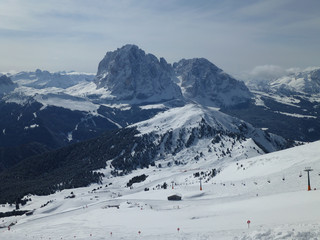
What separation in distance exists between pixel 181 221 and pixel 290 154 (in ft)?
214

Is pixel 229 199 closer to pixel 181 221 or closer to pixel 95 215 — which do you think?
pixel 181 221

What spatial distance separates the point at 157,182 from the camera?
589 ft

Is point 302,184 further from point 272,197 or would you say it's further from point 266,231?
point 266,231

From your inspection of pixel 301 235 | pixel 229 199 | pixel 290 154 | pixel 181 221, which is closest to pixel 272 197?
pixel 229 199

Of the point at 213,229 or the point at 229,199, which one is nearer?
the point at 213,229

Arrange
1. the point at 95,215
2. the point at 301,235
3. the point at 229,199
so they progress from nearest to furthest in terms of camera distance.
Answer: the point at 301,235 < the point at 229,199 < the point at 95,215

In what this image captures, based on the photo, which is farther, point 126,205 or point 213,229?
point 126,205

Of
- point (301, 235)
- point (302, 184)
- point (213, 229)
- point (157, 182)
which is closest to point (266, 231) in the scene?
point (301, 235)

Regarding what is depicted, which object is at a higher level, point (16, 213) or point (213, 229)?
point (213, 229)

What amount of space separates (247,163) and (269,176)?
35.7m

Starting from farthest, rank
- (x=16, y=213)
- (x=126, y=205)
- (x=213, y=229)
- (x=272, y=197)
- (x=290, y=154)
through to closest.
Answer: (x=16, y=213) < (x=290, y=154) < (x=126, y=205) < (x=272, y=197) < (x=213, y=229)

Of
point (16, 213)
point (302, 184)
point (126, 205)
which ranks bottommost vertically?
point (16, 213)

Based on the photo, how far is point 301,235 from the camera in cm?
3944

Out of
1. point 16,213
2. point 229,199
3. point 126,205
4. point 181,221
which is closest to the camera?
point 181,221
